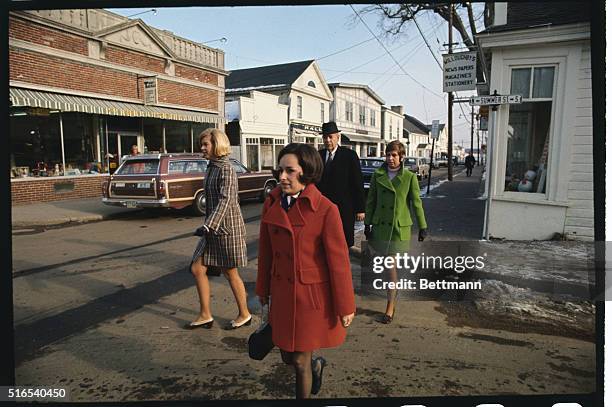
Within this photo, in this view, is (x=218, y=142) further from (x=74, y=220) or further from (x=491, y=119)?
(x=74, y=220)

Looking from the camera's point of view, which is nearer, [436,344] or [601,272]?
[601,272]

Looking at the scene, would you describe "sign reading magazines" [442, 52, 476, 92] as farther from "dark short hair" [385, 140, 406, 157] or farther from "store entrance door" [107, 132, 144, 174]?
"store entrance door" [107, 132, 144, 174]

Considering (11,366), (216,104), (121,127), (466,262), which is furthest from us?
(121,127)

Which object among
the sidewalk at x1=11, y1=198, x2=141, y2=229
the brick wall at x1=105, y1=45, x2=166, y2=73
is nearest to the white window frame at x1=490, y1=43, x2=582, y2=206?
the brick wall at x1=105, y1=45, x2=166, y2=73

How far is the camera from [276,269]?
2.20 m

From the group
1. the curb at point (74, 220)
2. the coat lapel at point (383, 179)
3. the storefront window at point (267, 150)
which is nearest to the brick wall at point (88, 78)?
the curb at point (74, 220)

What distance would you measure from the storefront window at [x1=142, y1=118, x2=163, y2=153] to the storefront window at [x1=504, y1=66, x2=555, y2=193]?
8.49m

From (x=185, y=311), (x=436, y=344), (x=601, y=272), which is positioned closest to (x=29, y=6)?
(x=185, y=311)

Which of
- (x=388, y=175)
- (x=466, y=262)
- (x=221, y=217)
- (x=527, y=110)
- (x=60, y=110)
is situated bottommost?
(x=466, y=262)

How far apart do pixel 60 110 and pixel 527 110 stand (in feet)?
30.0

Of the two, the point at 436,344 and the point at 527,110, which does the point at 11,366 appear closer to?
the point at 436,344

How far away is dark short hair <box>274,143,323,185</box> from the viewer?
209cm

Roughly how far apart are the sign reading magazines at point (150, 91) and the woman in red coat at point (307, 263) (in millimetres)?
8381

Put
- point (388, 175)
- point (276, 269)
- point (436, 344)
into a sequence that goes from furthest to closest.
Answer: point (388, 175)
point (436, 344)
point (276, 269)
